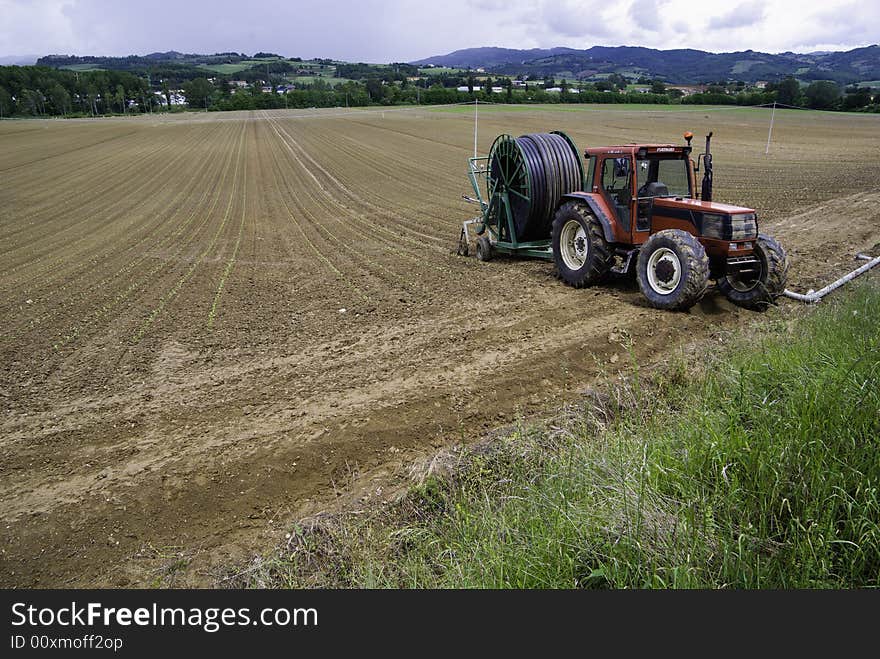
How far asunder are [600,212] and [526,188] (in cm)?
205

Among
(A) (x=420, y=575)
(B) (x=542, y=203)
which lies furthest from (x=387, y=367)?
(B) (x=542, y=203)

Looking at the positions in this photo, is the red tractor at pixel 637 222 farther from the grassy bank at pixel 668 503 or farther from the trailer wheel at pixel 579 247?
the grassy bank at pixel 668 503

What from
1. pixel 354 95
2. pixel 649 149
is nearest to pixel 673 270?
pixel 649 149

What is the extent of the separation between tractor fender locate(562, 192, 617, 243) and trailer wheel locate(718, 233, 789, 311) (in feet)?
6.18

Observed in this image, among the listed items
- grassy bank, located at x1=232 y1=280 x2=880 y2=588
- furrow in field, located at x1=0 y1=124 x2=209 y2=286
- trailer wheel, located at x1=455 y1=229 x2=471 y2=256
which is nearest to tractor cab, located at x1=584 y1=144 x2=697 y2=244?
trailer wheel, located at x1=455 y1=229 x2=471 y2=256

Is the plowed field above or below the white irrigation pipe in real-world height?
below

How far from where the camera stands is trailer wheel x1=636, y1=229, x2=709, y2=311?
7574 millimetres

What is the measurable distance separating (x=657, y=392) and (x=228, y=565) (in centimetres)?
395

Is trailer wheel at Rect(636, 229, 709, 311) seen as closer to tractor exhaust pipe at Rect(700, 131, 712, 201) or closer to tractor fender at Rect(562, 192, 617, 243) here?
tractor fender at Rect(562, 192, 617, 243)

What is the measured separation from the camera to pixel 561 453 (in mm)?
4379

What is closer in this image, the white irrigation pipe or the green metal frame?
the white irrigation pipe

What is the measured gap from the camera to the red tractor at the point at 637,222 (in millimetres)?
7836

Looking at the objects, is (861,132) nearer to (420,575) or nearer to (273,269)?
(273,269)

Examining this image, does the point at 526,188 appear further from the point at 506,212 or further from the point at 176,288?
the point at 176,288
